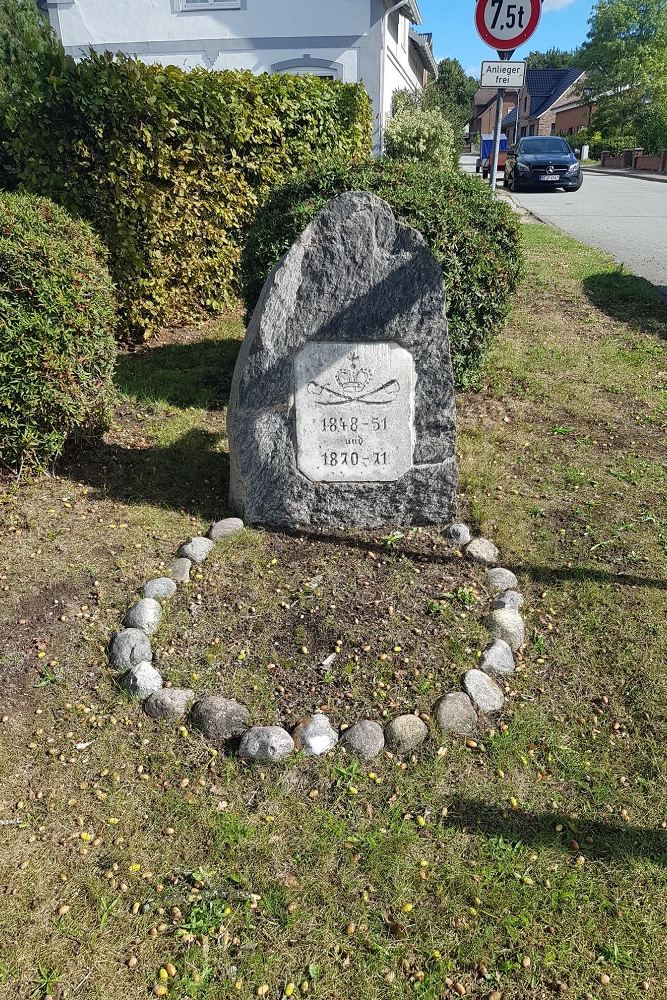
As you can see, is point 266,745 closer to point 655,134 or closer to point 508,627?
point 508,627

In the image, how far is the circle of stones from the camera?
9.04 feet

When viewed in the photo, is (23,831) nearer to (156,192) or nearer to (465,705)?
(465,705)

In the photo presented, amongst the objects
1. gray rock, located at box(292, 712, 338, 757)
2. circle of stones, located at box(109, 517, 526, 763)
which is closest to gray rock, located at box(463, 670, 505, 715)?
circle of stones, located at box(109, 517, 526, 763)

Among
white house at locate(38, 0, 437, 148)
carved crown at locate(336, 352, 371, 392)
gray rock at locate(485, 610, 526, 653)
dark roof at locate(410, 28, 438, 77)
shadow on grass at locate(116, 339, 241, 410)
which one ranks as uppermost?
dark roof at locate(410, 28, 438, 77)

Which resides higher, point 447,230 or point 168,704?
point 447,230

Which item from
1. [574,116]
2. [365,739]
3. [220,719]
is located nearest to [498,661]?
[365,739]

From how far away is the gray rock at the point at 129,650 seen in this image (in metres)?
3.10

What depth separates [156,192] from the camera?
6406 millimetres

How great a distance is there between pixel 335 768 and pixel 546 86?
7279 cm

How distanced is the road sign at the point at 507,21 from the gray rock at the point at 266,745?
19.3 feet

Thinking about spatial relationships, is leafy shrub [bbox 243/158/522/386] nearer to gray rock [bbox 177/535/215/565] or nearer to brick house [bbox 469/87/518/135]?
gray rock [bbox 177/535/215/565]

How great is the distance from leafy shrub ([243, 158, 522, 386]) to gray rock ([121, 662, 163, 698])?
340 centimetres

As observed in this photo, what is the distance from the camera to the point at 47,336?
13.8 ft

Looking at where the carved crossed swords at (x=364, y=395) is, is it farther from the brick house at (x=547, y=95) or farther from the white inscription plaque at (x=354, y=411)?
the brick house at (x=547, y=95)
